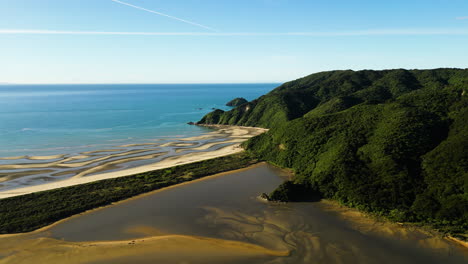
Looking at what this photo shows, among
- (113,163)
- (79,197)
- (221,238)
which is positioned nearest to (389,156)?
(221,238)

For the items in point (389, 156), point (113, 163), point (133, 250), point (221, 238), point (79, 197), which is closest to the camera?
point (133, 250)

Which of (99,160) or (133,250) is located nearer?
(133,250)

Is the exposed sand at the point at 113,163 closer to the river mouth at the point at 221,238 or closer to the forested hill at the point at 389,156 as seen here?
the forested hill at the point at 389,156

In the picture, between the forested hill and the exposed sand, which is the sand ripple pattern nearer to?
the exposed sand

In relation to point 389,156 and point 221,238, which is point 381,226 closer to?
point 389,156

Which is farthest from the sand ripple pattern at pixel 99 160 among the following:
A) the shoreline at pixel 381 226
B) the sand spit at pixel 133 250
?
the shoreline at pixel 381 226

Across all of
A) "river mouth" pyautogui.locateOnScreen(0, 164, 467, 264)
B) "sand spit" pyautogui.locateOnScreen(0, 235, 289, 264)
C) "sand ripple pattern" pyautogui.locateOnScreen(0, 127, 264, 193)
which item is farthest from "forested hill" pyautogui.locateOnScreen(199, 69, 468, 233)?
"sand ripple pattern" pyautogui.locateOnScreen(0, 127, 264, 193)
